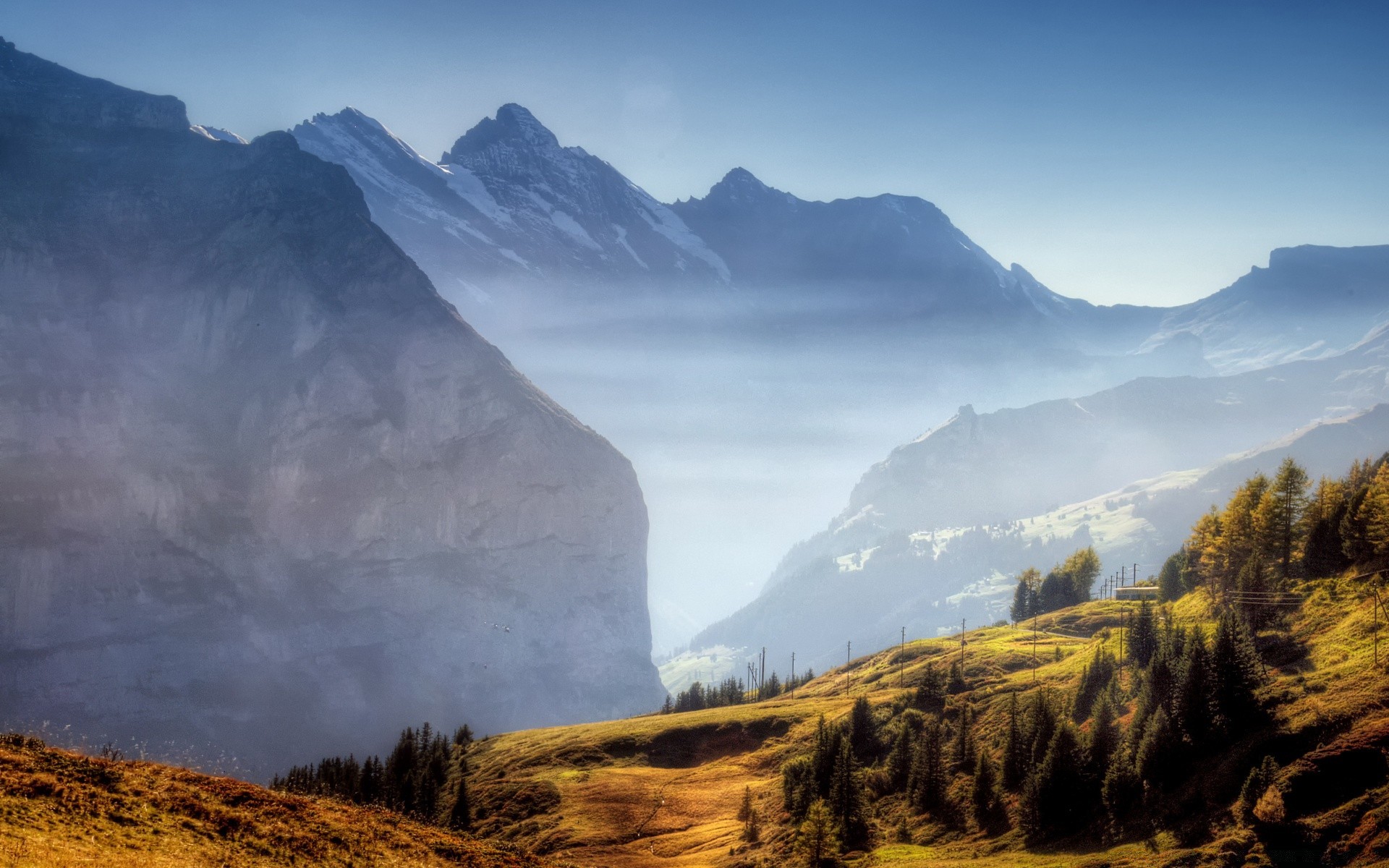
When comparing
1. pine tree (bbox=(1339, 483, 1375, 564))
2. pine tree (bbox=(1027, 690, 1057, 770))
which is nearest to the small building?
pine tree (bbox=(1339, 483, 1375, 564))

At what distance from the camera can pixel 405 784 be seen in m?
101

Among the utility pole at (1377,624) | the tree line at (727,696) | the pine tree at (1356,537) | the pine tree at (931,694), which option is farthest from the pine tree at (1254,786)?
the tree line at (727,696)

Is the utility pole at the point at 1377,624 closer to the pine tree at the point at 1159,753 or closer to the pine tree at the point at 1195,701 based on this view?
the pine tree at the point at 1195,701

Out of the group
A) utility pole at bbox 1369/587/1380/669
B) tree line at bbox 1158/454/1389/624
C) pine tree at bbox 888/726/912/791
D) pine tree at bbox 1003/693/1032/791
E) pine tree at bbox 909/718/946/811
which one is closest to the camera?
utility pole at bbox 1369/587/1380/669

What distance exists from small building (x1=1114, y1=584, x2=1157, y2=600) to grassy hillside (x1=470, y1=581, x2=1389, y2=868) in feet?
73.7

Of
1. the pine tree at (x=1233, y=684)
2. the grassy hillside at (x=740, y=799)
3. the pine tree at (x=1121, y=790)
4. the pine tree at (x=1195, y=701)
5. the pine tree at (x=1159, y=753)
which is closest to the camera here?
the grassy hillside at (x=740, y=799)

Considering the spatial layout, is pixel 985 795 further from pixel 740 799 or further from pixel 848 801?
pixel 740 799

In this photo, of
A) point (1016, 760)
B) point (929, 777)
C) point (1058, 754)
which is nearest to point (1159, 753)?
point (1058, 754)

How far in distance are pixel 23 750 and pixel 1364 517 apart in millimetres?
126900

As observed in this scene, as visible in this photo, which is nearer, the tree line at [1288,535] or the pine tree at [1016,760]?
the pine tree at [1016,760]

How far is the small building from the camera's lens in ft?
598

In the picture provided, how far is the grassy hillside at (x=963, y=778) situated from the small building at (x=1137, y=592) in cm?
2246

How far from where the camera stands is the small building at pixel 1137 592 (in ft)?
598

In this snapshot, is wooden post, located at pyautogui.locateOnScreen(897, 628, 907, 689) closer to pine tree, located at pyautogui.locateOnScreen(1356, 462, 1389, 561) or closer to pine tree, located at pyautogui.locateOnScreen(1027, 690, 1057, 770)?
pine tree, located at pyautogui.locateOnScreen(1027, 690, 1057, 770)
